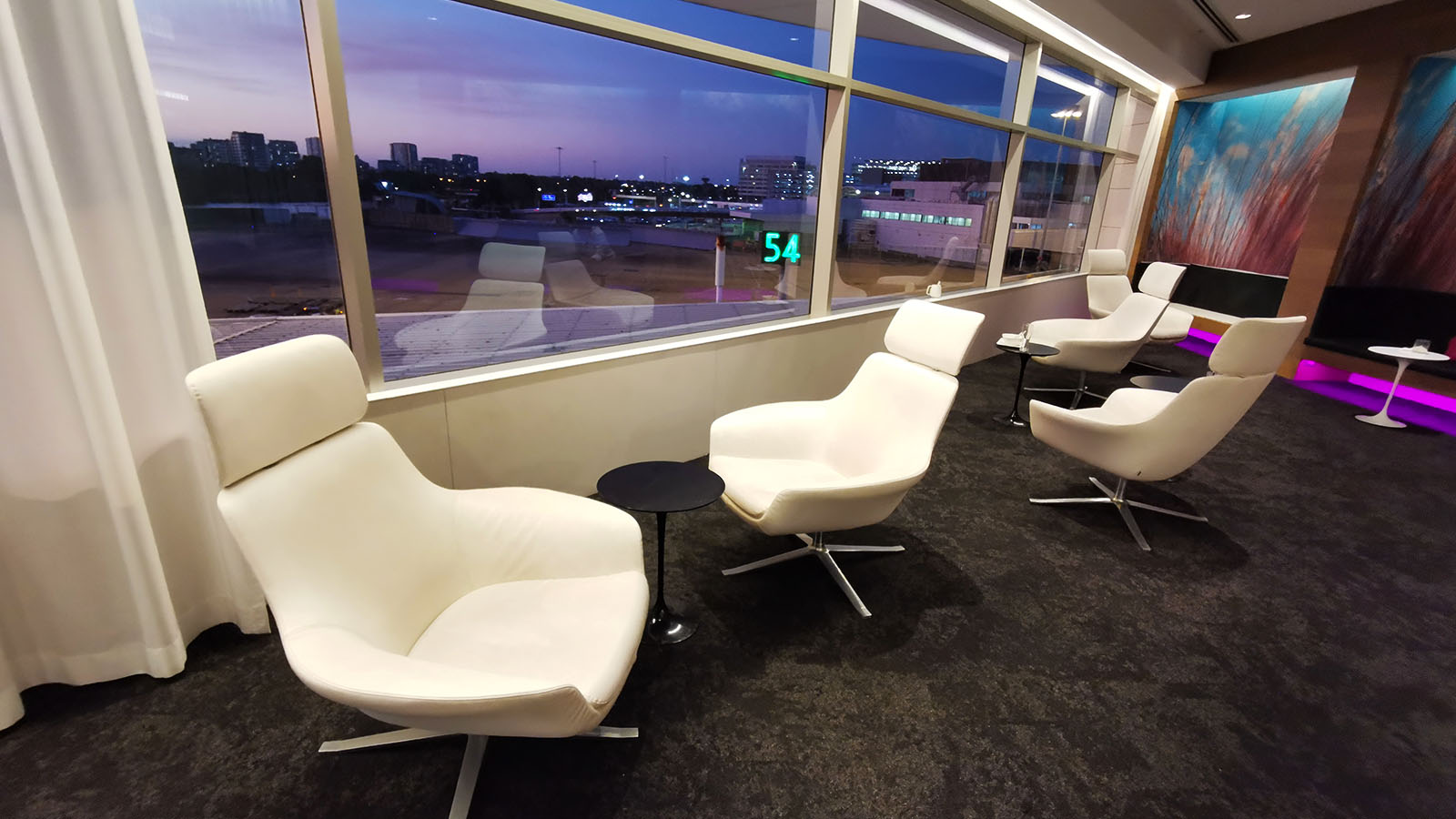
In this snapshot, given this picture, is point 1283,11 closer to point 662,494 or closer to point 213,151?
point 662,494

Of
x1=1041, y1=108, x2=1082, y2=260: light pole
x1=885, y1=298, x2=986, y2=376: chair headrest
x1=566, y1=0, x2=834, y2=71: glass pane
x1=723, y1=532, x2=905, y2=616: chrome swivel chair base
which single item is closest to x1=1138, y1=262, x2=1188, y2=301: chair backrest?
x1=1041, y1=108, x2=1082, y2=260: light pole

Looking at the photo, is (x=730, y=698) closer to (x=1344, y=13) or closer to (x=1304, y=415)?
(x=1304, y=415)

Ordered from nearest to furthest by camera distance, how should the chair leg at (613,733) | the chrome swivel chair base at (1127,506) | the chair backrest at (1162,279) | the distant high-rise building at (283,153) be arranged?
the chair leg at (613,733)
the distant high-rise building at (283,153)
the chrome swivel chair base at (1127,506)
the chair backrest at (1162,279)

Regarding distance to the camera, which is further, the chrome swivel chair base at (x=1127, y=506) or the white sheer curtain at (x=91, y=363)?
the chrome swivel chair base at (x=1127, y=506)

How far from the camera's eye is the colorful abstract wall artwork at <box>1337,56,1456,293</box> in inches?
209

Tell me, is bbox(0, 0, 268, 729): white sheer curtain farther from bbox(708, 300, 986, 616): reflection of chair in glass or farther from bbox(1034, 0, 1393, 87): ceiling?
bbox(1034, 0, 1393, 87): ceiling

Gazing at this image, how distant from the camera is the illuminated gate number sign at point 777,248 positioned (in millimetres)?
4250

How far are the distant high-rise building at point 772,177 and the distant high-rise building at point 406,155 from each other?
2.21 metres

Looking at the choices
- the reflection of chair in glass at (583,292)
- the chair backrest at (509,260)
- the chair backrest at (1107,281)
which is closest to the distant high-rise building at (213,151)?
the chair backrest at (509,260)

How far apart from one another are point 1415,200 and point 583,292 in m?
7.26

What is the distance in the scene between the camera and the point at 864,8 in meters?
3.88

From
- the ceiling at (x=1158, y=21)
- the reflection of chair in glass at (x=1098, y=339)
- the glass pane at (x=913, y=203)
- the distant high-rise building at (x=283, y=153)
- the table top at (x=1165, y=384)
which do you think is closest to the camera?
the distant high-rise building at (x=283, y=153)

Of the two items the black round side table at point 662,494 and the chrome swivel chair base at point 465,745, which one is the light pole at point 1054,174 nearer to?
the black round side table at point 662,494

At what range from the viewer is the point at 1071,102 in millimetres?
6895
